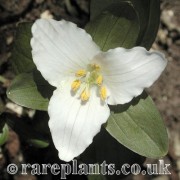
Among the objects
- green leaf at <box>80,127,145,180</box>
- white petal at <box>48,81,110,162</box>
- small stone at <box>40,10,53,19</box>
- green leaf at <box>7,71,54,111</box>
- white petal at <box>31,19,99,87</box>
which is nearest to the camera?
white petal at <box>31,19,99,87</box>

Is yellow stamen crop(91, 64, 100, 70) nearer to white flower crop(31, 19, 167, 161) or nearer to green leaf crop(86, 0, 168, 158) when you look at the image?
white flower crop(31, 19, 167, 161)

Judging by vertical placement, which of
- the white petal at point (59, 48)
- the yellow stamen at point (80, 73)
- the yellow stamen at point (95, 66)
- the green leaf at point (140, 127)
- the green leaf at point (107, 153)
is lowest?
the green leaf at point (107, 153)

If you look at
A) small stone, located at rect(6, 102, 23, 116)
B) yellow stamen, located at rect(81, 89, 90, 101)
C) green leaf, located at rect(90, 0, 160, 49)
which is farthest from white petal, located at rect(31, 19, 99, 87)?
small stone, located at rect(6, 102, 23, 116)

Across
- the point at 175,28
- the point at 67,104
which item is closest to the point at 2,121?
the point at 67,104

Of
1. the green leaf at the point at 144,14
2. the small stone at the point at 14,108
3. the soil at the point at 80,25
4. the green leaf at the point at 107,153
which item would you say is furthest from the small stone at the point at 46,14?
the green leaf at the point at 107,153

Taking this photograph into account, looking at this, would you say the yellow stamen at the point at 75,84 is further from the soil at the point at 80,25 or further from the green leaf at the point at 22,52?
the soil at the point at 80,25

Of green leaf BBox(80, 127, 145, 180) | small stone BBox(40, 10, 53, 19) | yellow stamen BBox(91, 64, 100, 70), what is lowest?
green leaf BBox(80, 127, 145, 180)
